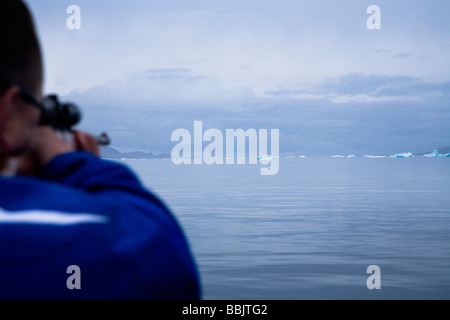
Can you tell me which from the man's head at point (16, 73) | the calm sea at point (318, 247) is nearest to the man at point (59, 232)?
the man's head at point (16, 73)

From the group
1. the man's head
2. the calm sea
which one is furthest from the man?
the calm sea

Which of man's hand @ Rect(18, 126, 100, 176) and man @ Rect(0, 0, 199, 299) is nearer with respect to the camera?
man @ Rect(0, 0, 199, 299)

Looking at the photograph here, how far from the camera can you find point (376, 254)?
22281 millimetres

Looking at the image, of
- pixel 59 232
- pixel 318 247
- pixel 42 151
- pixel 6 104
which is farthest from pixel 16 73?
pixel 318 247

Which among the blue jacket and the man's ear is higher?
the man's ear

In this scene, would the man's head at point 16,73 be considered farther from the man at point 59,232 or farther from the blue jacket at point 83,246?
the blue jacket at point 83,246

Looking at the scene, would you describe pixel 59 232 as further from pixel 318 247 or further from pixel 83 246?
pixel 318 247

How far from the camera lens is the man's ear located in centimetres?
143

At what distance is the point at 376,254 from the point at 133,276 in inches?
860

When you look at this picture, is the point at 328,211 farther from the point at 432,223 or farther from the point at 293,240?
the point at 293,240

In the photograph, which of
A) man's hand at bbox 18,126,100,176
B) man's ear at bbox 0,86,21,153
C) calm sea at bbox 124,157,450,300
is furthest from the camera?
calm sea at bbox 124,157,450,300

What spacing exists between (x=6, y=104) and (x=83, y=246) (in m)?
0.40

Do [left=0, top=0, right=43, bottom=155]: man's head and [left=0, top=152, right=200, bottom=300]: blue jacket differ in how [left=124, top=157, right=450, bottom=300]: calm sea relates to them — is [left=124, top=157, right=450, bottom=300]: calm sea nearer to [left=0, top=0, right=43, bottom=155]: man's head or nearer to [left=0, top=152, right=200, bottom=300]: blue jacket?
[left=0, top=152, right=200, bottom=300]: blue jacket
